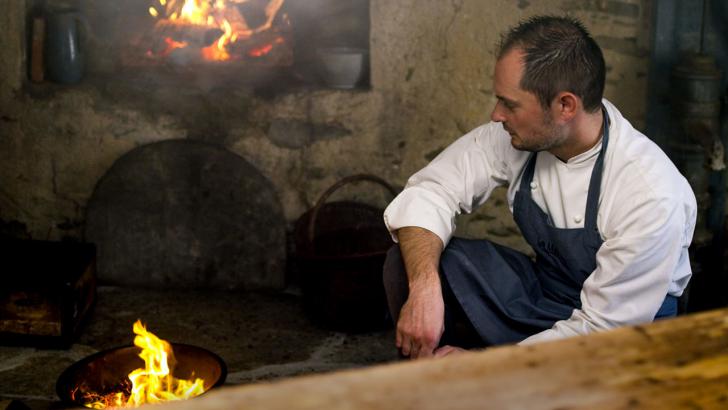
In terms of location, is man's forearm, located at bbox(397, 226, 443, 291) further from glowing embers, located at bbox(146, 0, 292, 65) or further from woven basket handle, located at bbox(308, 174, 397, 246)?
glowing embers, located at bbox(146, 0, 292, 65)

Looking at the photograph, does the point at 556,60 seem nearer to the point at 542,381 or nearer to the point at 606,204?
the point at 606,204

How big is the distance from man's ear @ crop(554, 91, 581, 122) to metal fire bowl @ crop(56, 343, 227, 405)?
4.56ft

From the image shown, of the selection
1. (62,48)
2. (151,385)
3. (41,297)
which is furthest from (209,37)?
(151,385)

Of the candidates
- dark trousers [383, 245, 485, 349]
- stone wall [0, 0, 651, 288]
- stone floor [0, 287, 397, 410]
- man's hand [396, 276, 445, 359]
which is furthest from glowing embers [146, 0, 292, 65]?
man's hand [396, 276, 445, 359]

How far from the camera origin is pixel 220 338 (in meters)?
4.57

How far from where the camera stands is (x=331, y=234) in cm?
494

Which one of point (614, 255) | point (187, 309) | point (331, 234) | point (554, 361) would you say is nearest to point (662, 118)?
point (331, 234)

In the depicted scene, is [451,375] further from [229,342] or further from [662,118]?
[662,118]

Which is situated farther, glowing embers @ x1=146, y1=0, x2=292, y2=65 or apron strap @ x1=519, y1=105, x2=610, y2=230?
glowing embers @ x1=146, y1=0, x2=292, y2=65

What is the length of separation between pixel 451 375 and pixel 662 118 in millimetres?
3630

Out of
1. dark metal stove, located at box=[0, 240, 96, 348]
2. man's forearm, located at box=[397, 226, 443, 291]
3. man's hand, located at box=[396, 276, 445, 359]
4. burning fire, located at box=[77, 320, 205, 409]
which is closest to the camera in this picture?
man's hand, located at box=[396, 276, 445, 359]

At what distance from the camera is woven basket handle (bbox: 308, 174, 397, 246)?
4.55 m

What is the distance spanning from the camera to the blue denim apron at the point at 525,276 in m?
3.19

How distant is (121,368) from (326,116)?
6.44ft
